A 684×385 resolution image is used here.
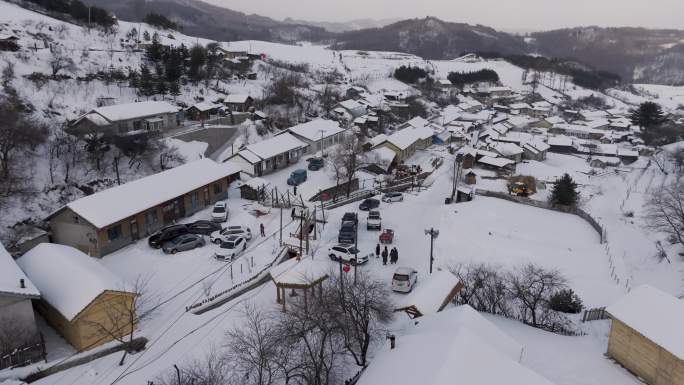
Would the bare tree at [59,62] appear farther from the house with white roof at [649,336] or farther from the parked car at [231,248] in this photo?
the house with white roof at [649,336]

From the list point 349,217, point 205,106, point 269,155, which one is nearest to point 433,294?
point 349,217

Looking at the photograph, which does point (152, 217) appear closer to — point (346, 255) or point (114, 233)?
point (114, 233)

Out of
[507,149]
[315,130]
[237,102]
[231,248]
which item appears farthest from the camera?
[507,149]

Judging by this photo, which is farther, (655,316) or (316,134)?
(316,134)

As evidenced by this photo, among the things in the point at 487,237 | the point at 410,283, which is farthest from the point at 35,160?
the point at 487,237

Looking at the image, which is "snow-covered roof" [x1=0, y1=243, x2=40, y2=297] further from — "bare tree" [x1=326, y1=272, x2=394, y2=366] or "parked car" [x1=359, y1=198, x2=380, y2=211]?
"parked car" [x1=359, y1=198, x2=380, y2=211]

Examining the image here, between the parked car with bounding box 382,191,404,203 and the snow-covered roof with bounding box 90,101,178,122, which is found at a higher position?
the snow-covered roof with bounding box 90,101,178,122

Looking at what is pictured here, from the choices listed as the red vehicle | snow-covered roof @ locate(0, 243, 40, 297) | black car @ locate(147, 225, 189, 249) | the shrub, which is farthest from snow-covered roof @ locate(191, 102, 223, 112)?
the shrub
